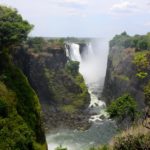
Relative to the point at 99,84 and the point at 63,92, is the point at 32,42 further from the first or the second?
the point at 99,84

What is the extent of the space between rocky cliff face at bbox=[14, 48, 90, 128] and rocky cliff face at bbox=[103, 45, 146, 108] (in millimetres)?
7925

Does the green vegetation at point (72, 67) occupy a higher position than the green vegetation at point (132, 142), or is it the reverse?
the green vegetation at point (132, 142)

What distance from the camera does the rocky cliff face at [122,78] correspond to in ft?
281

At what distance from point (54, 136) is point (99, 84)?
5527 centimetres

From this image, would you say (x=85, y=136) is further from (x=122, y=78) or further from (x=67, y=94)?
(x=122, y=78)

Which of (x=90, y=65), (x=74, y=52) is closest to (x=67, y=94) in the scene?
(x=74, y=52)

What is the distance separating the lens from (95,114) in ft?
285

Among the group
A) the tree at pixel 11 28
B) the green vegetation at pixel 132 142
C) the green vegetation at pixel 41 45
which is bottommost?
the green vegetation at pixel 132 142

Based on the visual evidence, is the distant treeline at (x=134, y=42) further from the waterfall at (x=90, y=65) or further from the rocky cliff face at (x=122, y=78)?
the waterfall at (x=90, y=65)

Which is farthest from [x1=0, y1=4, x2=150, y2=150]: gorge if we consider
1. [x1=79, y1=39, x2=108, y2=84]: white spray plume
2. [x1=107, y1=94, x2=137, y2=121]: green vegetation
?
[x1=79, y1=39, x2=108, y2=84]: white spray plume

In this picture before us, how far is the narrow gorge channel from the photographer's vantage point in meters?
66.2

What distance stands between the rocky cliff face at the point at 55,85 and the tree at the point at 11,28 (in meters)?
27.2

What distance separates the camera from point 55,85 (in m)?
93.9

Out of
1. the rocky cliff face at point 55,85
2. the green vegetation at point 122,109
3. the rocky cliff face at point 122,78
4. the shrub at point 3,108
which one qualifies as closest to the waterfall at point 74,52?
the rocky cliff face at point 122,78
